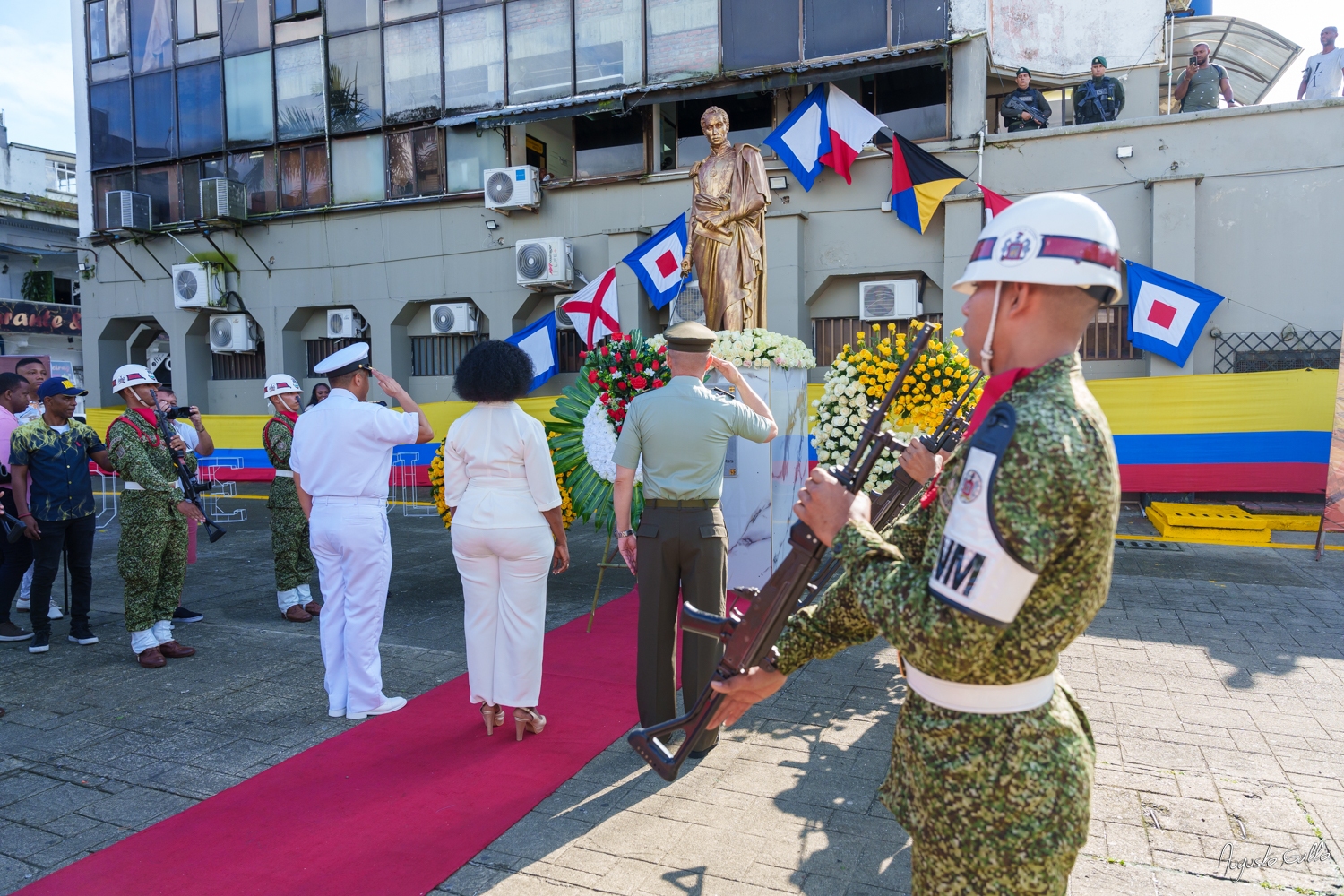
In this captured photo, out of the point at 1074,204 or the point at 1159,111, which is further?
the point at 1159,111

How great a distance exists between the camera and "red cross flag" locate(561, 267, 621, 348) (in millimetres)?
11352

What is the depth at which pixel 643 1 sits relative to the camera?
14.6 meters

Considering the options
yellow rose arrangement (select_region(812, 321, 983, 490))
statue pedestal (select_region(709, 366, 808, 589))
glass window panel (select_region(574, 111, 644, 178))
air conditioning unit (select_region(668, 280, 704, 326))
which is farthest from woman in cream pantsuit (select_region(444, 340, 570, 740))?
glass window panel (select_region(574, 111, 644, 178))

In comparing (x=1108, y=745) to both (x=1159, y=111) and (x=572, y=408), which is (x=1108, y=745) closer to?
(x=572, y=408)

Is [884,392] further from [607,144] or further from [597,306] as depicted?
[607,144]

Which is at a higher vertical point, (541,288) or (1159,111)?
(1159,111)

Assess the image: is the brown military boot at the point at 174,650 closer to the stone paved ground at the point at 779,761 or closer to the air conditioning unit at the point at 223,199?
the stone paved ground at the point at 779,761

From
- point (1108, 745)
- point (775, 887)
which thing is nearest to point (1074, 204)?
point (775, 887)

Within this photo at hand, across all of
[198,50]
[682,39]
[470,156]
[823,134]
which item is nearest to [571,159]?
[470,156]

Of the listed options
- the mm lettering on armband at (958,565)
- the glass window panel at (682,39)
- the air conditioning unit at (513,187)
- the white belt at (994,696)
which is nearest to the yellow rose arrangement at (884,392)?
the white belt at (994,696)

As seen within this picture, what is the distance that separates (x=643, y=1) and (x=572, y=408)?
1053 cm

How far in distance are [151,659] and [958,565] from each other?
5.84m

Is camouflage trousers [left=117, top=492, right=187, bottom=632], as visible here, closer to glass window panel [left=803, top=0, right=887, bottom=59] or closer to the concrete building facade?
the concrete building facade

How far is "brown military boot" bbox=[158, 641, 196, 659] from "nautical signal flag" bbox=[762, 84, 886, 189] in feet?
35.3
